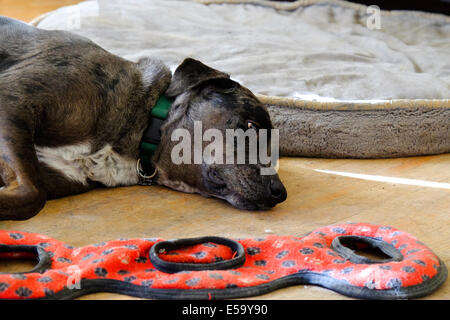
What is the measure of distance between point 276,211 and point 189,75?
72 cm

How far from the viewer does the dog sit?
248 cm

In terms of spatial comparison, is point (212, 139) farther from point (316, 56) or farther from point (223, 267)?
point (316, 56)

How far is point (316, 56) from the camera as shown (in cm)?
421

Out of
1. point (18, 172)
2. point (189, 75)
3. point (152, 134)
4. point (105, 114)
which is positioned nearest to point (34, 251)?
point (18, 172)

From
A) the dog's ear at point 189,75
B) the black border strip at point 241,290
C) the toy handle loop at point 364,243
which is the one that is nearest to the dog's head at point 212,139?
the dog's ear at point 189,75

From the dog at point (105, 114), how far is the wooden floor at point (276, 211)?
86mm

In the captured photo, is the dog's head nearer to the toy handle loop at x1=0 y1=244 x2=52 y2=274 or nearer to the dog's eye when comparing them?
the dog's eye

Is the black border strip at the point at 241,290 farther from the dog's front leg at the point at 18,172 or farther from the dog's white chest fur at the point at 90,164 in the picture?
the dog's white chest fur at the point at 90,164

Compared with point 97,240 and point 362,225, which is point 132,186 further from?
point 362,225

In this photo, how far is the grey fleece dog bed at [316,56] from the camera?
340cm

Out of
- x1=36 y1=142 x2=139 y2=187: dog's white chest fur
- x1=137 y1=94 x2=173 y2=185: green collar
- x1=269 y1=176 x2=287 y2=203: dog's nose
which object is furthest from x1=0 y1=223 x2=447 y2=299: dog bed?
x1=137 y1=94 x2=173 y2=185: green collar

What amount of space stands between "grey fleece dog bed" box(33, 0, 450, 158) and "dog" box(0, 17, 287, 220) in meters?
0.74
